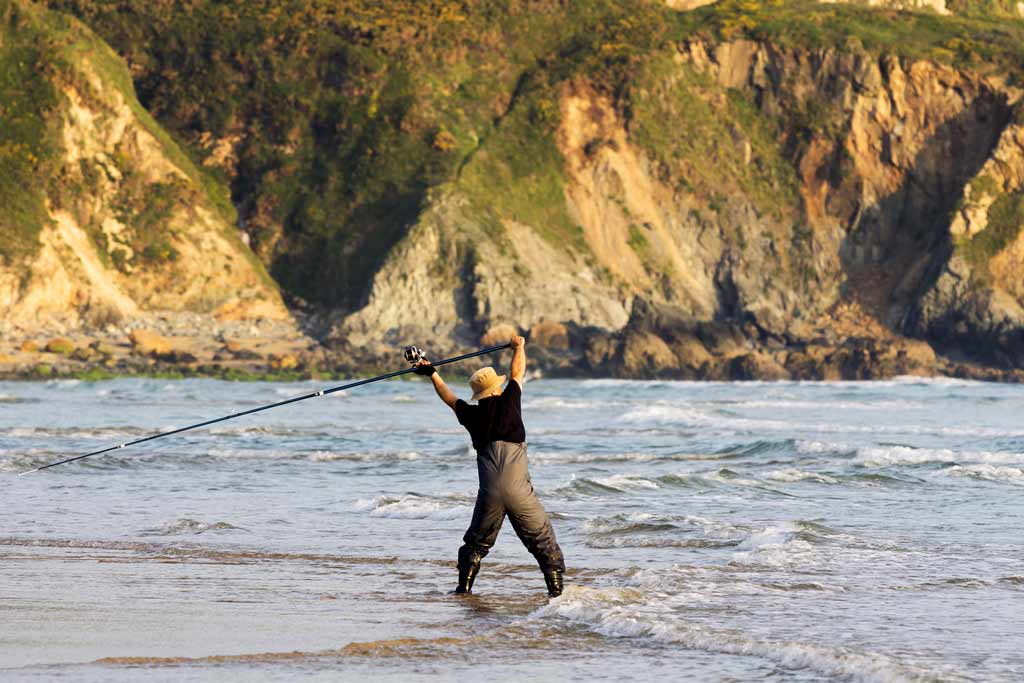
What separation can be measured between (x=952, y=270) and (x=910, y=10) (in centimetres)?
2039

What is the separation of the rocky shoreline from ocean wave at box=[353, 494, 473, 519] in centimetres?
3481

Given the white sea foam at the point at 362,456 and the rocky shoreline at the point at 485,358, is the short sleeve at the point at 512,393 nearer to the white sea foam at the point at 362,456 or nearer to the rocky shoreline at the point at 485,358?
→ the white sea foam at the point at 362,456

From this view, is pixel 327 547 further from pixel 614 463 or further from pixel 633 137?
pixel 633 137

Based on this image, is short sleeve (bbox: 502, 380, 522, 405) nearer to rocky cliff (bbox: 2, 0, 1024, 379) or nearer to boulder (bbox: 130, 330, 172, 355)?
boulder (bbox: 130, 330, 172, 355)

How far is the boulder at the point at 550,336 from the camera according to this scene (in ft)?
191

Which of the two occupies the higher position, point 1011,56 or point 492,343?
point 1011,56

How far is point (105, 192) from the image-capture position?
60.8 m

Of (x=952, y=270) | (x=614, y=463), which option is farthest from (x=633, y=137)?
(x=614, y=463)

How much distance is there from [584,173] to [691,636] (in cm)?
6060

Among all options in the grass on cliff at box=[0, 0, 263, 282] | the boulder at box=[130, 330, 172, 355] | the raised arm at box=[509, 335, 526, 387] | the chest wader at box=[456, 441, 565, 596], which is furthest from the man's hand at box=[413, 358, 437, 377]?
the grass on cliff at box=[0, 0, 263, 282]

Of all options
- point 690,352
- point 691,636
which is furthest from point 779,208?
point 691,636

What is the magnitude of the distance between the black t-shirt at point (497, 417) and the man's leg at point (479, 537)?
14.5 inches

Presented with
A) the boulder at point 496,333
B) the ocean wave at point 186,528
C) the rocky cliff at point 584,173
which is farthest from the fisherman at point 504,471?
the boulder at point 496,333

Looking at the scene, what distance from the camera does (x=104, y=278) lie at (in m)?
57.6
